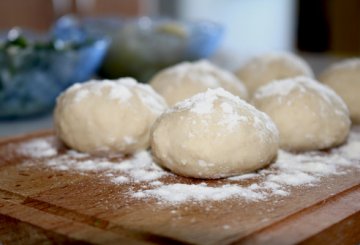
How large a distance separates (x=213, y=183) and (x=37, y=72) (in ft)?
2.40

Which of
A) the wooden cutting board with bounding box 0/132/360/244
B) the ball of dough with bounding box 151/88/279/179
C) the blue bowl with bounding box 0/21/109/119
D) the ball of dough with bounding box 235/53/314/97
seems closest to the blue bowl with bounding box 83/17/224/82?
the blue bowl with bounding box 0/21/109/119

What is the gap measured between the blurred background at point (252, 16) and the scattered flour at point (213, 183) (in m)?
2.61

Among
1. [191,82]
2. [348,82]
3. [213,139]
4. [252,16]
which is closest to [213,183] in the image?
[213,139]

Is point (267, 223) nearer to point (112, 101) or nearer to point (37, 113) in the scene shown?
point (112, 101)

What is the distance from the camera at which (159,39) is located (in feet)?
→ 6.55

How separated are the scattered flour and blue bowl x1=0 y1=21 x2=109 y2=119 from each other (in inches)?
10.7

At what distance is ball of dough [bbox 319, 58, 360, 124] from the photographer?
1.54 m

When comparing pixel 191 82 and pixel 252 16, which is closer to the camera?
pixel 191 82

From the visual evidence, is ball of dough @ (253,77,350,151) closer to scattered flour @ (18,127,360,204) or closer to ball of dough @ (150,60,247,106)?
scattered flour @ (18,127,360,204)

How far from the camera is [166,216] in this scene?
955mm

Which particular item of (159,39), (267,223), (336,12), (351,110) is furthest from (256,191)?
(336,12)

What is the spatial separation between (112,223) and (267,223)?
230mm

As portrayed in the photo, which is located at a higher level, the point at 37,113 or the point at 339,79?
the point at 339,79

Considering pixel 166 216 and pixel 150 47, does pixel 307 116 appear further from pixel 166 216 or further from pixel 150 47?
pixel 150 47
